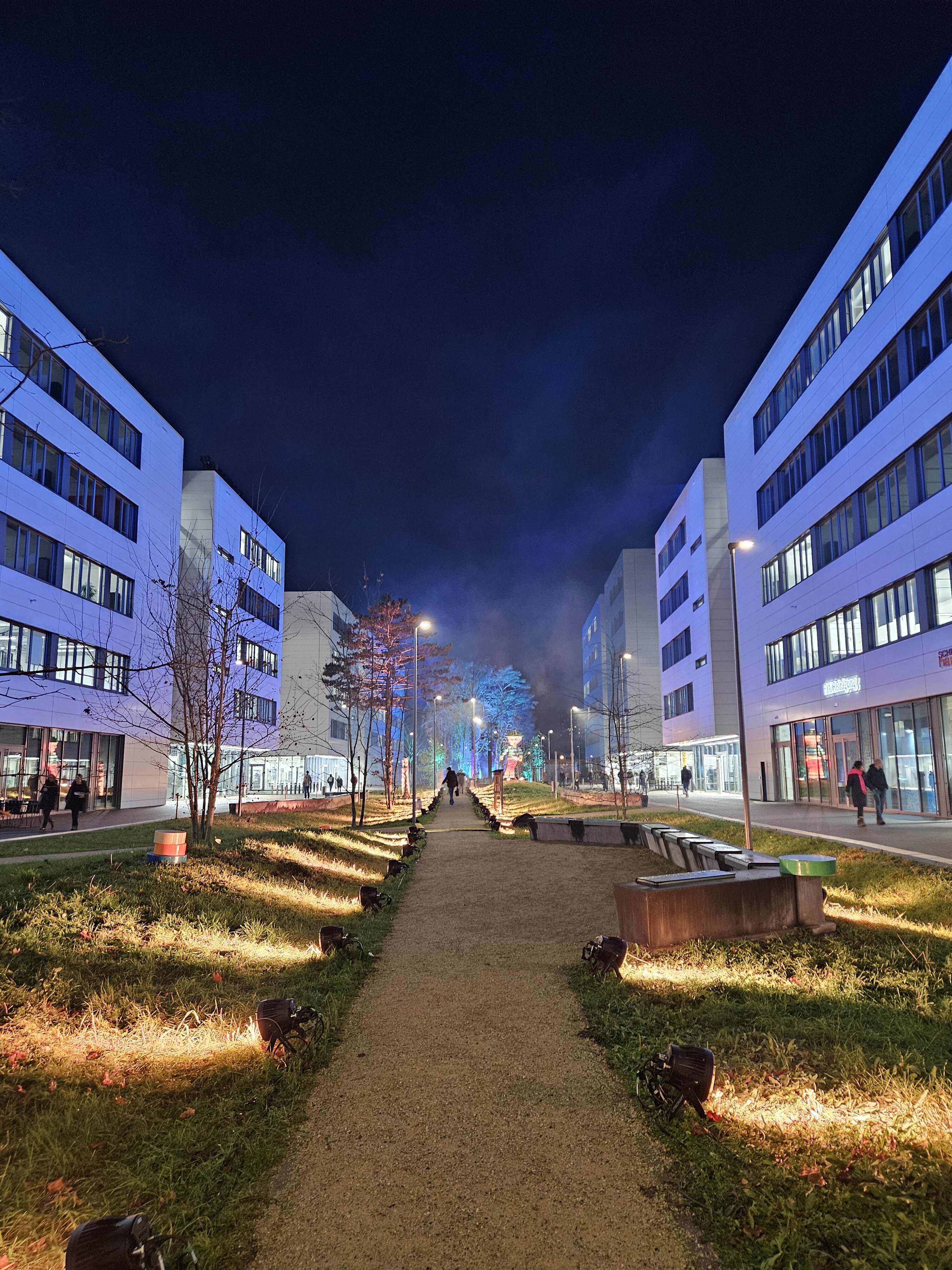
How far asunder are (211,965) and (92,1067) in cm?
262

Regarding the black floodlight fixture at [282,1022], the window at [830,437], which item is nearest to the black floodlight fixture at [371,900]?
the black floodlight fixture at [282,1022]

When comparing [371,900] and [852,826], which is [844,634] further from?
[371,900]

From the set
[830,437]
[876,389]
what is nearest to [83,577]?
[830,437]

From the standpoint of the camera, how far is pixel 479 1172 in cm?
471

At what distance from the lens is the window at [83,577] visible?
3406 centimetres

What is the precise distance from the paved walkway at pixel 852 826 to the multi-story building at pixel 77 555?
19801 mm

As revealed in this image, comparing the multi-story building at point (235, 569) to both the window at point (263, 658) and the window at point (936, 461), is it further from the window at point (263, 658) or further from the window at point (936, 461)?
the window at point (936, 461)

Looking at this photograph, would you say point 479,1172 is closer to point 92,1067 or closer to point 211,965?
point 92,1067

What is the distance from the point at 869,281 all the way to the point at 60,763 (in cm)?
3626

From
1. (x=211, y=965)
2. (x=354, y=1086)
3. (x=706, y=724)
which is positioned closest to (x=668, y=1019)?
(x=354, y=1086)

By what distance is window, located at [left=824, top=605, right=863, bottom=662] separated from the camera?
96.8ft

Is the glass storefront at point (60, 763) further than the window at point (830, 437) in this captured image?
No

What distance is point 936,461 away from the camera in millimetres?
23609

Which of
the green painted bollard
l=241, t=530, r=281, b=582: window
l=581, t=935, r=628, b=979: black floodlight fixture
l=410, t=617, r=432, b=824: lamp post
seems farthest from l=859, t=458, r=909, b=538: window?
l=241, t=530, r=281, b=582: window
